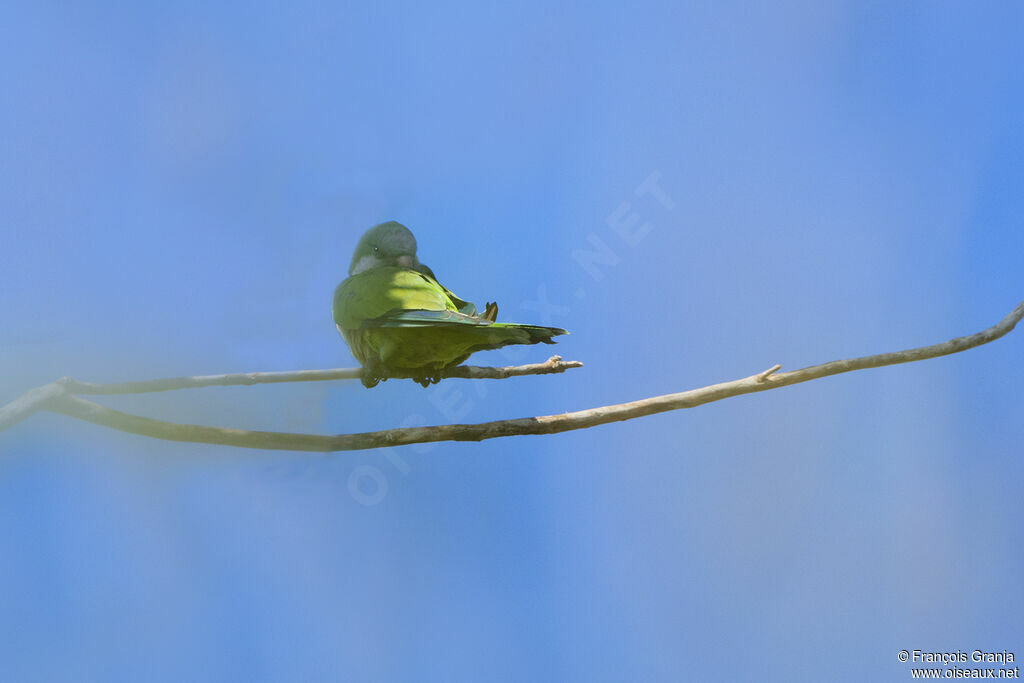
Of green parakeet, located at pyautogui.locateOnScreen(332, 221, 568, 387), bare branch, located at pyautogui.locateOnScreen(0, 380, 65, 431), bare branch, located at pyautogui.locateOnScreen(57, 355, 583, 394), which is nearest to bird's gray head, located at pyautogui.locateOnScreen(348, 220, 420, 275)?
green parakeet, located at pyautogui.locateOnScreen(332, 221, 568, 387)

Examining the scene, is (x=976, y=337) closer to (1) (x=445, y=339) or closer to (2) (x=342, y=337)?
(1) (x=445, y=339)

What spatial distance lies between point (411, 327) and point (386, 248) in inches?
29.2

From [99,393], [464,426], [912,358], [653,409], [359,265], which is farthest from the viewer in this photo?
[359,265]

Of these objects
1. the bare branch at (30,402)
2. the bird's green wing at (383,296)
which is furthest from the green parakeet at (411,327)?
the bare branch at (30,402)

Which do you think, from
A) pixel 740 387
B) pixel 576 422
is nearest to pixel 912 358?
pixel 740 387

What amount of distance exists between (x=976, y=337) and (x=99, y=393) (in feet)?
9.80

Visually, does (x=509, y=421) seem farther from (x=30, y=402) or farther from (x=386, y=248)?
(x=30, y=402)

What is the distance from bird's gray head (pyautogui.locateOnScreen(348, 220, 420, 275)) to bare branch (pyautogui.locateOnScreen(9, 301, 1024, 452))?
3.31ft

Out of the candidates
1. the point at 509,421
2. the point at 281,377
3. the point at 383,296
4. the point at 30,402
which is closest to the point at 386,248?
the point at 383,296

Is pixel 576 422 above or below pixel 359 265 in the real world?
below

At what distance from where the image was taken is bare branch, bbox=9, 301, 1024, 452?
2.09 m

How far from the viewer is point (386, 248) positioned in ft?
10.5

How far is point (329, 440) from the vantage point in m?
2.24

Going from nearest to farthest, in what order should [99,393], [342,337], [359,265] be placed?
1. [99,393]
2. [342,337]
3. [359,265]
